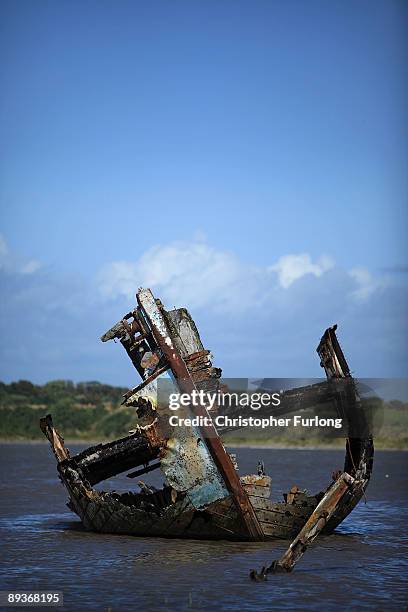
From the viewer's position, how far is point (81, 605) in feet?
43.4

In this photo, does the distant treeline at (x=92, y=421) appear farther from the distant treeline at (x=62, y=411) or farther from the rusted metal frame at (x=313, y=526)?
the rusted metal frame at (x=313, y=526)

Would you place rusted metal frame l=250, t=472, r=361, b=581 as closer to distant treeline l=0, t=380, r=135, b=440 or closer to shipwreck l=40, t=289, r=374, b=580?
shipwreck l=40, t=289, r=374, b=580

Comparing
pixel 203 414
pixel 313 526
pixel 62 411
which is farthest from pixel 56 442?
pixel 62 411

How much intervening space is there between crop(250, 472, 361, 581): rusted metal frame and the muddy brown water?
213 millimetres

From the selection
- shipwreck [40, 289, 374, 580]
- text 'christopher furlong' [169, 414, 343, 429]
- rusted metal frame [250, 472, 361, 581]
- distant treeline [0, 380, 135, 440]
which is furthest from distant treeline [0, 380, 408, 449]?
rusted metal frame [250, 472, 361, 581]

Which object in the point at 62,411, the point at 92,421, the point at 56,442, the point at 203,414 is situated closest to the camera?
the point at 203,414

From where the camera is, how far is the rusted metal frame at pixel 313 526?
46.6ft

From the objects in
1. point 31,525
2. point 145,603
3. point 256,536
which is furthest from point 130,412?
point 145,603

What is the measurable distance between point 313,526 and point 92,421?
51.6 metres

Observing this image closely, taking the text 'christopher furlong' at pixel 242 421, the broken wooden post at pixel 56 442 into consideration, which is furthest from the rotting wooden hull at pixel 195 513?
the text 'christopher furlong' at pixel 242 421

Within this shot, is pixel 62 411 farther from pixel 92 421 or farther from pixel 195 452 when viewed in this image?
pixel 195 452

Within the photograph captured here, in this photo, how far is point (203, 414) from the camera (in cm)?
1709

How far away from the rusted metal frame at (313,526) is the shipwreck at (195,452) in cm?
208

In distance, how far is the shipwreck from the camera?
17.2 metres
